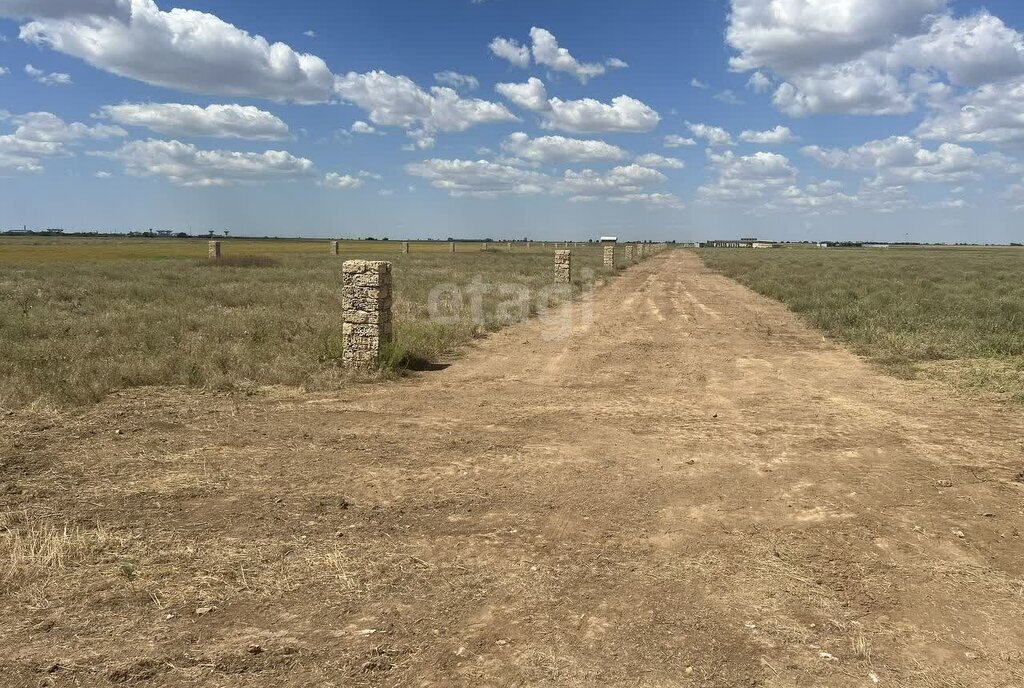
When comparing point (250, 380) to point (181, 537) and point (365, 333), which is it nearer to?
point (365, 333)

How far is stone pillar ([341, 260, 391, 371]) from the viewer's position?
939 cm

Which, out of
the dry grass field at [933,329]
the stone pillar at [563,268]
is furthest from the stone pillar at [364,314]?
the stone pillar at [563,268]

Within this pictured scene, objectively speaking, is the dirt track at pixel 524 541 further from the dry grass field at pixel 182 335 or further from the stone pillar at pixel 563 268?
the stone pillar at pixel 563 268

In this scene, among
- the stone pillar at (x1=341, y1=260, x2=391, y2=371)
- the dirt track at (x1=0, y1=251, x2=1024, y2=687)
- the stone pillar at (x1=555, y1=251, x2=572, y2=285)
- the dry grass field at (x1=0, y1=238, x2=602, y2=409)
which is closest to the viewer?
the dirt track at (x1=0, y1=251, x2=1024, y2=687)

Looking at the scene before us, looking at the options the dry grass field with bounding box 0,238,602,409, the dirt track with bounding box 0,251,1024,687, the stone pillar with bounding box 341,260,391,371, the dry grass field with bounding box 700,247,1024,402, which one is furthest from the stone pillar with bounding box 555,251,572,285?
the dirt track with bounding box 0,251,1024,687

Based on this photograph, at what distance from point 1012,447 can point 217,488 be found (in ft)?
22.6

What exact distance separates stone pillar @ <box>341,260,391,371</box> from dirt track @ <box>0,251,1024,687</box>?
4.92 feet

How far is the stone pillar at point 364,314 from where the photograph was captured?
370 inches

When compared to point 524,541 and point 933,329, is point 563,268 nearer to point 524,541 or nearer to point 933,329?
point 933,329

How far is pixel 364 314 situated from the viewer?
9430 millimetres

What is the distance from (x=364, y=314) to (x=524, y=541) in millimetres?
5951

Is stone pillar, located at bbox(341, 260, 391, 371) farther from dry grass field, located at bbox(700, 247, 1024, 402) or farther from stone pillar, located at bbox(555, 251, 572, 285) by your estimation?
stone pillar, located at bbox(555, 251, 572, 285)

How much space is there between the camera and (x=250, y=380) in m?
8.54

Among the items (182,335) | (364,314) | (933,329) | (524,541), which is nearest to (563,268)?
(933,329)
